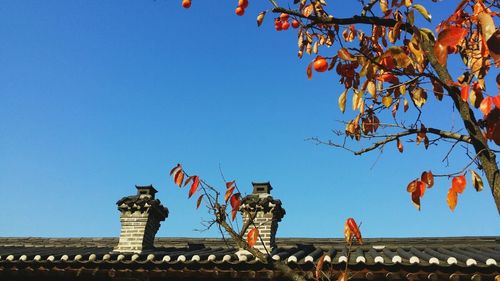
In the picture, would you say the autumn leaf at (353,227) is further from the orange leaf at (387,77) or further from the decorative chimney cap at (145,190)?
the decorative chimney cap at (145,190)

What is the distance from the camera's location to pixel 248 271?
5938 millimetres

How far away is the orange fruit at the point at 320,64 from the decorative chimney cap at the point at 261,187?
6.11 metres

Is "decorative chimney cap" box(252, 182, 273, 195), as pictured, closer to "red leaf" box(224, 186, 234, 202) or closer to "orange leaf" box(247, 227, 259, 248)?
"red leaf" box(224, 186, 234, 202)

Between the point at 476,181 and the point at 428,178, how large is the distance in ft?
1.07

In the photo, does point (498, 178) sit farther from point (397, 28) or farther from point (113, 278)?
point (113, 278)

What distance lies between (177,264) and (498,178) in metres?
4.79

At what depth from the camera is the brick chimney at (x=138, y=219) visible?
9031 mm

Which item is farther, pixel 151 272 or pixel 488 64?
pixel 151 272

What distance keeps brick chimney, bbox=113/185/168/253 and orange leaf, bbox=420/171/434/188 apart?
735 cm

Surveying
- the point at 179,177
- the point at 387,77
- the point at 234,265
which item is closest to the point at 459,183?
the point at 387,77

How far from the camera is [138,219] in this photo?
9352mm

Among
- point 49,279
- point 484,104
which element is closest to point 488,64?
point 484,104

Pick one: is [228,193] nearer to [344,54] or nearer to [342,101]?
[342,101]

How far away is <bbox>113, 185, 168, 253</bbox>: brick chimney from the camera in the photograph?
9031 mm
